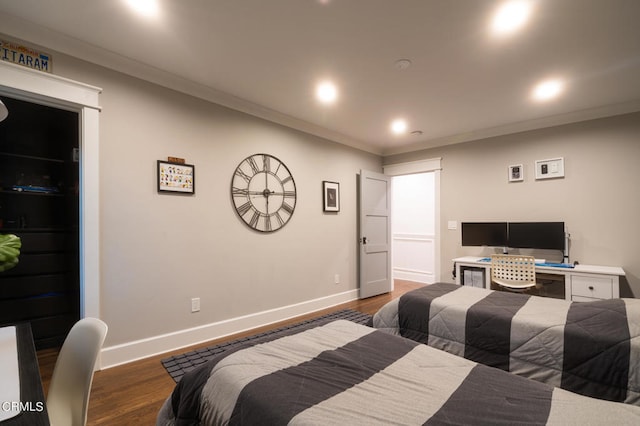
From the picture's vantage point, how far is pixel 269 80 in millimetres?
2783

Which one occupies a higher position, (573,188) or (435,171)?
(435,171)

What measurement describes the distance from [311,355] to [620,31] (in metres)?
2.95

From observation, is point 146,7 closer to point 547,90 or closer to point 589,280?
point 547,90

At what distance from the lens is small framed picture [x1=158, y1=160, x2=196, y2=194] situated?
266cm

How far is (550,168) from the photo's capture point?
373cm

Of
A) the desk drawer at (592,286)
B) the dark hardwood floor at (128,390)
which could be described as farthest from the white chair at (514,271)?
the dark hardwood floor at (128,390)

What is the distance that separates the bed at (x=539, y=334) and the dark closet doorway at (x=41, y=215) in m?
3.22

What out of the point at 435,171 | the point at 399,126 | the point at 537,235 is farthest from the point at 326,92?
the point at 537,235

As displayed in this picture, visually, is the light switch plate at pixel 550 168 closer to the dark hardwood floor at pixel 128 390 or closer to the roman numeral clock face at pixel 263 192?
the roman numeral clock face at pixel 263 192

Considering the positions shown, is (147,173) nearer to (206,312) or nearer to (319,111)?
(206,312)

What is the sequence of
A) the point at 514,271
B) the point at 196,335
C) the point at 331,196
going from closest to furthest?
the point at 196,335 < the point at 514,271 < the point at 331,196

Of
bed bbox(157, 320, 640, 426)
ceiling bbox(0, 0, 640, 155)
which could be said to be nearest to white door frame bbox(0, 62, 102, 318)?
ceiling bbox(0, 0, 640, 155)

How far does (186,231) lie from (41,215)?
5.58 ft

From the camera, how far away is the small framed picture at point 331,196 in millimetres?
4176
